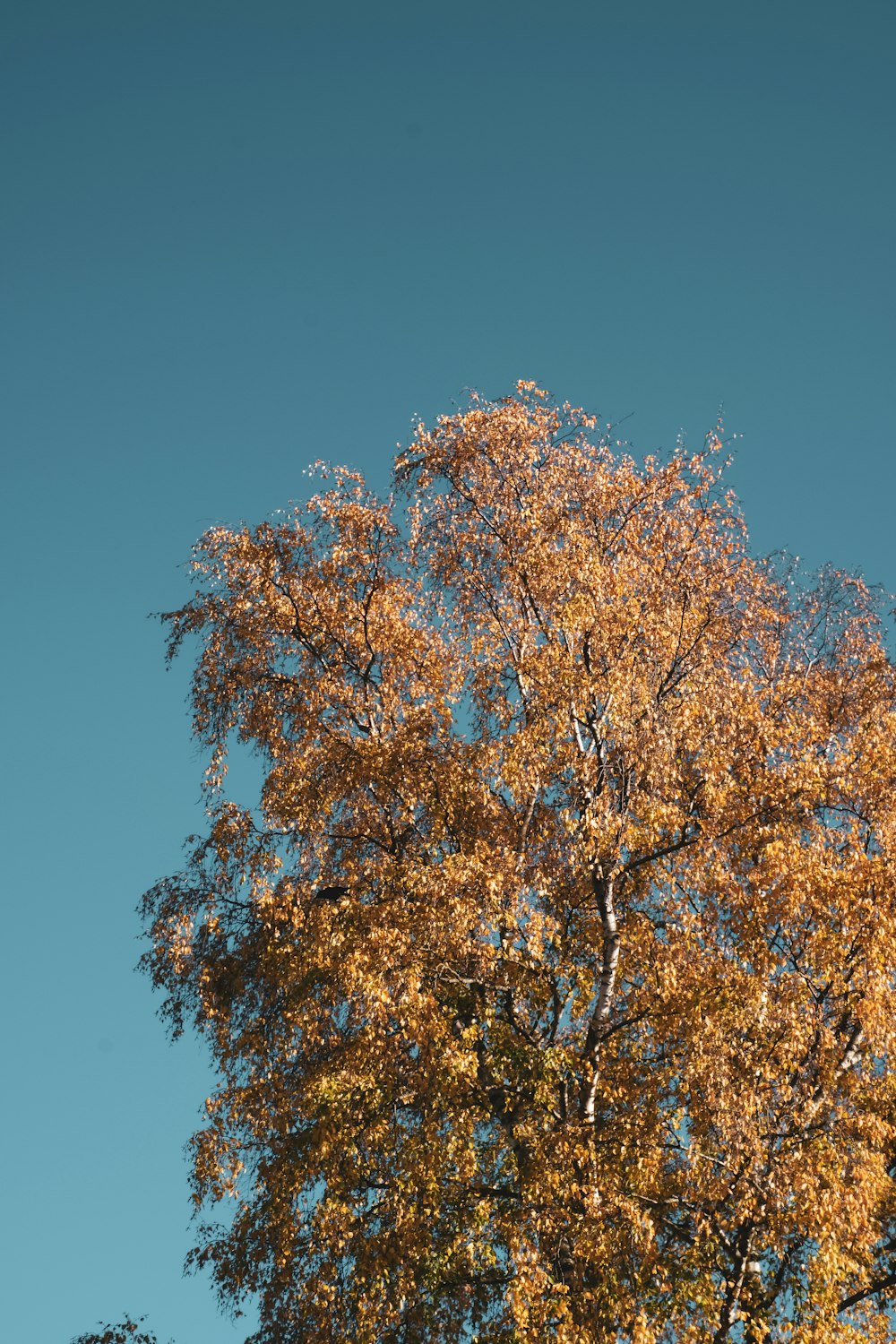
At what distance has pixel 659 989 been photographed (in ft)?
54.1

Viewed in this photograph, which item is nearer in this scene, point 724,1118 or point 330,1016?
point 724,1118

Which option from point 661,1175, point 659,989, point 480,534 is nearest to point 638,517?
point 480,534

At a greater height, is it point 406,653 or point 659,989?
point 406,653

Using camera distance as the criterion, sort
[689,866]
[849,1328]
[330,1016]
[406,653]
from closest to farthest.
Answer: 1. [849,1328]
2. [689,866]
3. [330,1016]
4. [406,653]

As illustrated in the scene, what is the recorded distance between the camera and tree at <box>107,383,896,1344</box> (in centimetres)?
1520

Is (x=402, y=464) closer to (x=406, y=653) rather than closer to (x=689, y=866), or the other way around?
(x=406, y=653)

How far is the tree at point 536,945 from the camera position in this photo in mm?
15203

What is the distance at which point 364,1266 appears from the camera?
16.0 metres

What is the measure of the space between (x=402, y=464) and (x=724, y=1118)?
1180 centimetres

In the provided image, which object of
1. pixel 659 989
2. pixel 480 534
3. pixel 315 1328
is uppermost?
pixel 480 534

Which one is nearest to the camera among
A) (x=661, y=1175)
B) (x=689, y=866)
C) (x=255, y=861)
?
(x=661, y=1175)

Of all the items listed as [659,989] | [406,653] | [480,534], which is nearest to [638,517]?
[480,534]

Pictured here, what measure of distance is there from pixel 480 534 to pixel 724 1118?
10842 millimetres

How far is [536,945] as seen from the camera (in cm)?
1667
